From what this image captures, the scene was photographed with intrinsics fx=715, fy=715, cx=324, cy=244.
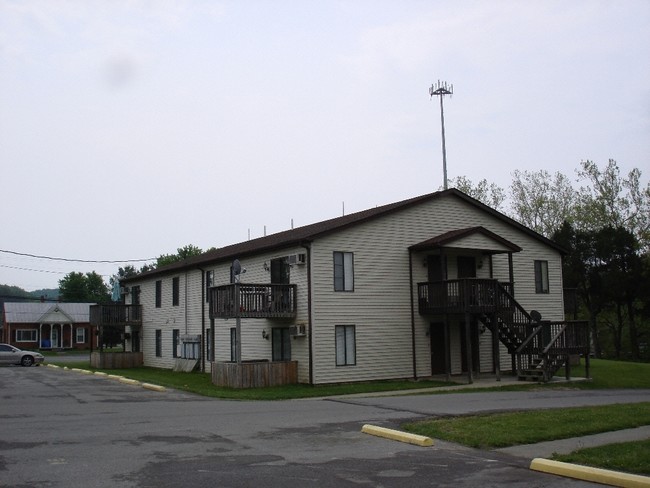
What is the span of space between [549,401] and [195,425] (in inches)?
409

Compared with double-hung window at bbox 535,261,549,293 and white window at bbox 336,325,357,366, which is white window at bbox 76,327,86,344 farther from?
double-hung window at bbox 535,261,549,293

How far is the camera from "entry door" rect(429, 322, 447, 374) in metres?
29.2

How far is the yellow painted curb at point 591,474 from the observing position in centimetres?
897

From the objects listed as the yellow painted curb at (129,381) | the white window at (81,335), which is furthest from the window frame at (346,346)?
the white window at (81,335)

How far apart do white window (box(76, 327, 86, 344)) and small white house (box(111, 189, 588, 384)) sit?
44926 millimetres

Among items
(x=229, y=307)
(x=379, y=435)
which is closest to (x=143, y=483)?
(x=379, y=435)

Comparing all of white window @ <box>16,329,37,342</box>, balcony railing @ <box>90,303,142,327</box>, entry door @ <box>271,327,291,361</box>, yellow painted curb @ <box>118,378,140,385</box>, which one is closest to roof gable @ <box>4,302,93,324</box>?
white window @ <box>16,329,37,342</box>

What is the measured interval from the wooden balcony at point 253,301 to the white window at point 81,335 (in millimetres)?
50449

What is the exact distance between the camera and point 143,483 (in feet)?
30.1

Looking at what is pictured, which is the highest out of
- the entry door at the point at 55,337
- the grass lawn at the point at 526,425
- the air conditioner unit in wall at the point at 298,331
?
the air conditioner unit in wall at the point at 298,331

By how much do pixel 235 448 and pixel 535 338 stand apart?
18.6 metres

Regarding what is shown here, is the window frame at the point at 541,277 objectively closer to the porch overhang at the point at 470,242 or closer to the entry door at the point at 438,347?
the porch overhang at the point at 470,242

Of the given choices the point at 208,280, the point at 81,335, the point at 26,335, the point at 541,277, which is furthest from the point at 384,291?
the point at 81,335

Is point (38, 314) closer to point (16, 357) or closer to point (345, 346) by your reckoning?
point (16, 357)
